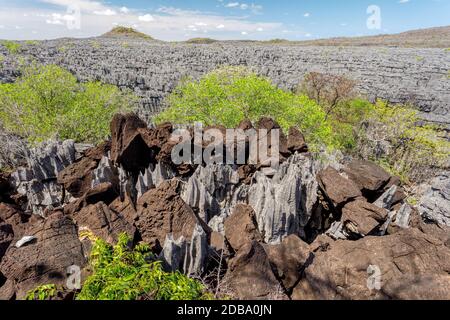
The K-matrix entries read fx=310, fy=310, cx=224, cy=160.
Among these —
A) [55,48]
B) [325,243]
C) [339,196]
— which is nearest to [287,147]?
[339,196]

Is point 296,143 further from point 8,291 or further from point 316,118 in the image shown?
point 8,291

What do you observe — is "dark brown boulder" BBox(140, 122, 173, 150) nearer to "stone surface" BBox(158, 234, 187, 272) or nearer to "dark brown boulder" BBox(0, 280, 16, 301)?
"stone surface" BBox(158, 234, 187, 272)

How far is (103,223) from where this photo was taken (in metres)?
6.61

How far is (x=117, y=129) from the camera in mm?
9102

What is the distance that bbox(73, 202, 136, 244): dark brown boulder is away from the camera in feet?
21.3

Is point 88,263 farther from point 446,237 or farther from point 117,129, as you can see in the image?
point 446,237

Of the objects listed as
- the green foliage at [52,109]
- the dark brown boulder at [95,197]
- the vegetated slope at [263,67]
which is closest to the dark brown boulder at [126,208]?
the dark brown boulder at [95,197]

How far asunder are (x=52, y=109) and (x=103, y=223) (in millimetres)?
15349

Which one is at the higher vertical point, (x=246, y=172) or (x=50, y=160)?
(x=50, y=160)

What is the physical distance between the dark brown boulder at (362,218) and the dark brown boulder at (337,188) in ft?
1.13

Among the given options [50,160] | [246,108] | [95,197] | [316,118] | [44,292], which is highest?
[246,108]

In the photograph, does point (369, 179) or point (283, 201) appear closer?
point (283, 201)

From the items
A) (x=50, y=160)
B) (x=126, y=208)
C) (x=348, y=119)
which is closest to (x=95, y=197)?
(x=126, y=208)

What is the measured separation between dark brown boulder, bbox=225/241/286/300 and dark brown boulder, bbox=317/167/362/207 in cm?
326
